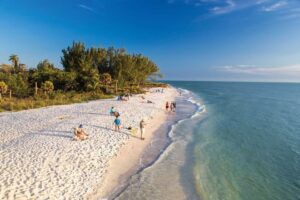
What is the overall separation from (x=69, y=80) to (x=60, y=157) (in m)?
27.0

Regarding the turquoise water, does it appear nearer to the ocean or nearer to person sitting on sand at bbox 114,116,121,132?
the ocean

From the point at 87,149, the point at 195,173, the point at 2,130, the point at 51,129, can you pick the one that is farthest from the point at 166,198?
the point at 2,130

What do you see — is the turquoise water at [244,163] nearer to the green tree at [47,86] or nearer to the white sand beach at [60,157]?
the white sand beach at [60,157]

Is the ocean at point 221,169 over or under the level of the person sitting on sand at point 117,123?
under

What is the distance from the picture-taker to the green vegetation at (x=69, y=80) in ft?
95.0

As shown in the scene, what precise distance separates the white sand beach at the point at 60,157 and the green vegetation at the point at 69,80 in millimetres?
10834

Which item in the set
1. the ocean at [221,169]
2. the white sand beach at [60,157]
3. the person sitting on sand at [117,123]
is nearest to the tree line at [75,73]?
the white sand beach at [60,157]

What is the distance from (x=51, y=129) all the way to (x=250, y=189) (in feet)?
45.3

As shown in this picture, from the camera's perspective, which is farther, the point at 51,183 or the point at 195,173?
the point at 195,173

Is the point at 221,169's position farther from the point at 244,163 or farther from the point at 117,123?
the point at 117,123

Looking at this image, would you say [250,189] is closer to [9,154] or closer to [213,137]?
[213,137]

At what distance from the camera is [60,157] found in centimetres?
1109

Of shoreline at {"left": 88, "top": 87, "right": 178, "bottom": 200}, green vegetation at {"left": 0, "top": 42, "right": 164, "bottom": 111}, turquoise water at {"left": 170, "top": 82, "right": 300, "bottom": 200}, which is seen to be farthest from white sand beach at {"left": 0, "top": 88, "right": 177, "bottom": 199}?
green vegetation at {"left": 0, "top": 42, "right": 164, "bottom": 111}

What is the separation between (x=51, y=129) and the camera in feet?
51.5
